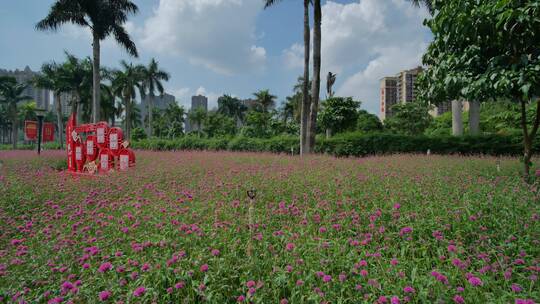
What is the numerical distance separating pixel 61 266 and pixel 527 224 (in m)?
4.22

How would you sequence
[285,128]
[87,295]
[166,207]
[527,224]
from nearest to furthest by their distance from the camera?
[87,295] → [527,224] → [166,207] → [285,128]

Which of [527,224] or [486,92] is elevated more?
[486,92]

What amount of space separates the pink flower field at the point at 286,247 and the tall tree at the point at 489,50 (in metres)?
1.47

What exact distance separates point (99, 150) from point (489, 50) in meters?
9.55

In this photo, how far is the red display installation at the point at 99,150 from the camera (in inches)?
316

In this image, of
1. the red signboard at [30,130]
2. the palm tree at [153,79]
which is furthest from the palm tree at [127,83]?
the red signboard at [30,130]

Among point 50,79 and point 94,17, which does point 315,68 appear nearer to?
point 94,17

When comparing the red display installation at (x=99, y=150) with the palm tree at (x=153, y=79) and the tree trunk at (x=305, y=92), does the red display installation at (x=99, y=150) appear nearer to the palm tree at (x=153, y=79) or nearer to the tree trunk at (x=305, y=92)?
the tree trunk at (x=305, y=92)

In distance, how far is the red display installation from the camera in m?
8.04

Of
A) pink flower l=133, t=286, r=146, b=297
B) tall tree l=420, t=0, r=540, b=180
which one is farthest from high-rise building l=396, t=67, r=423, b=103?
pink flower l=133, t=286, r=146, b=297

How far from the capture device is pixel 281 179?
5406 mm

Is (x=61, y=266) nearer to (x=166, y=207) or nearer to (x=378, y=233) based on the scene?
(x=166, y=207)

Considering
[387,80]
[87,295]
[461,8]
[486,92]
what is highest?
[387,80]

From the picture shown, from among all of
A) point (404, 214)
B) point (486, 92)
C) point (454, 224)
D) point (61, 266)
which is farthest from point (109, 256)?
point (486, 92)
